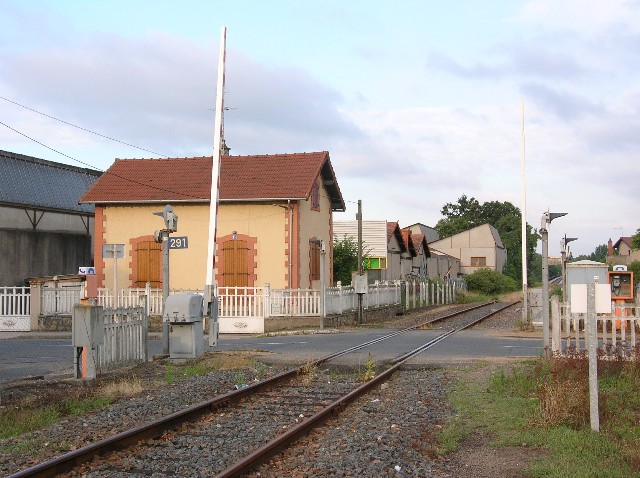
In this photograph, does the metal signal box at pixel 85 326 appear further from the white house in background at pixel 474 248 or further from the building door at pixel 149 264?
the white house in background at pixel 474 248

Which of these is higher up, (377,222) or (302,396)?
(377,222)

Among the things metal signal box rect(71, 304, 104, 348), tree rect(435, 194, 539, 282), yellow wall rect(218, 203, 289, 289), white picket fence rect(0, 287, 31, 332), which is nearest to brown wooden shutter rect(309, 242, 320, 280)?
yellow wall rect(218, 203, 289, 289)

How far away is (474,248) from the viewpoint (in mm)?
84625

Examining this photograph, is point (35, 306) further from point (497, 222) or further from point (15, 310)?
point (497, 222)

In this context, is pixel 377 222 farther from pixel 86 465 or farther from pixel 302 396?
pixel 86 465

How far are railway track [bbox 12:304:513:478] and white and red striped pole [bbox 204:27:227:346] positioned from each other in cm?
532

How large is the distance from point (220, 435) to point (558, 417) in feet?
12.0

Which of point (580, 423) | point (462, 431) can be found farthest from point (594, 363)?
point (462, 431)

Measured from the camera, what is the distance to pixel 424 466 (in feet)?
23.1

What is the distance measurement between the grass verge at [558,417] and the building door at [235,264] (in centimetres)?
1661

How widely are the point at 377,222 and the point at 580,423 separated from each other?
41.4 m

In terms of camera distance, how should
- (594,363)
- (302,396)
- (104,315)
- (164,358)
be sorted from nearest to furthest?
(594,363) < (302,396) < (104,315) < (164,358)

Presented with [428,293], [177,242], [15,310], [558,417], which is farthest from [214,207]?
[428,293]

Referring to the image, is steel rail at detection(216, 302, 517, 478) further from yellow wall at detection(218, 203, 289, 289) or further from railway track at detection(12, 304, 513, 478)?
yellow wall at detection(218, 203, 289, 289)
